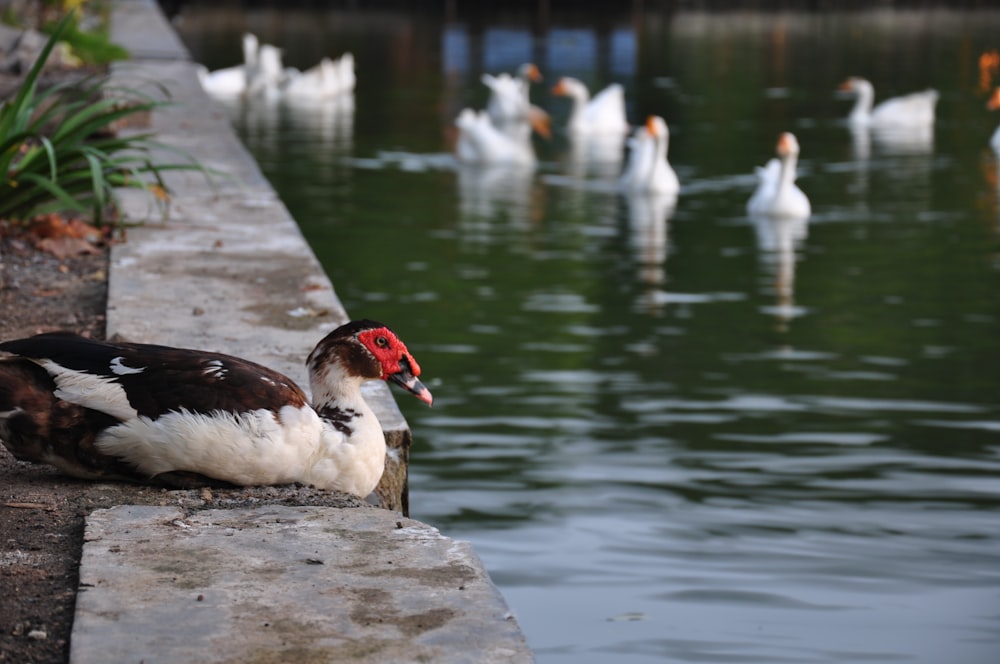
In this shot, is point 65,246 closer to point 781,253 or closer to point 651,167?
point 781,253

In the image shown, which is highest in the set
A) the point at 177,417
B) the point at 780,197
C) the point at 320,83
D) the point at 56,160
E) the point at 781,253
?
the point at 56,160

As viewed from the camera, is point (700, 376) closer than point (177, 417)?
No

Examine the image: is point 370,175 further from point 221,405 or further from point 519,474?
point 221,405

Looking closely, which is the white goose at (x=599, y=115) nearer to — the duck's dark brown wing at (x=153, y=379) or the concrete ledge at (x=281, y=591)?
the duck's dark brown wing at (x=153, y=379)

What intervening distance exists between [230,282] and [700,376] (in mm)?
3281

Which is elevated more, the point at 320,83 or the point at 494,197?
the point at 320,83

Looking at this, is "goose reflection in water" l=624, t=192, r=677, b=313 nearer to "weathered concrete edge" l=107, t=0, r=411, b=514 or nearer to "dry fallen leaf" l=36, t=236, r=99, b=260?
"weathered concrete edge" l=107, t=0, r=411, b=514

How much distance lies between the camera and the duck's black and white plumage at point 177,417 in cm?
437

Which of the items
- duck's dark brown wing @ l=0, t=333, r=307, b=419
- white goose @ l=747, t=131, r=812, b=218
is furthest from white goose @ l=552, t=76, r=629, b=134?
duck's dark brown wing @ l=0, t=333, r=307, b=419

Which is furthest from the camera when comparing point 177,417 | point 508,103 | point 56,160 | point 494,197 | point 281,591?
point 508,103

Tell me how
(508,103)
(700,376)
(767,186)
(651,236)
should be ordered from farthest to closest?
(508,103) < (767,186) < (651,236) < (700,376)

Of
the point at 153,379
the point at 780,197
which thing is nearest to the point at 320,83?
the point at 780,197

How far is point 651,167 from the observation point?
56.1ft

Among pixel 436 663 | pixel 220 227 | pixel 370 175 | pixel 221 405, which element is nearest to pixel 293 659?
pixel 436 663
